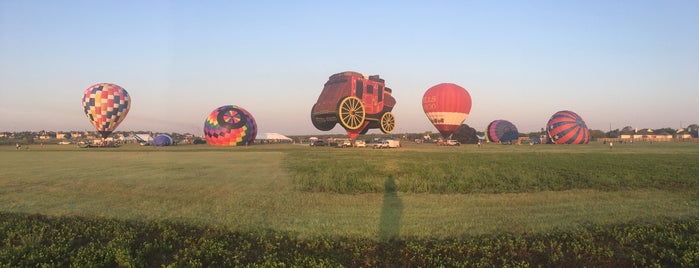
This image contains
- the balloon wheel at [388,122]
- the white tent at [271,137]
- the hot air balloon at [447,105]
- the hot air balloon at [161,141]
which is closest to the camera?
the hot air balloon at [447,105]

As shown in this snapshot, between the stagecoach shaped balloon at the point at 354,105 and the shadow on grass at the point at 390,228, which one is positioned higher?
the stagecoach shaped balloon at the point at 354,105

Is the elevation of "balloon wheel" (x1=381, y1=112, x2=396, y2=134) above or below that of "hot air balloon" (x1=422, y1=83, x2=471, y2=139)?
below

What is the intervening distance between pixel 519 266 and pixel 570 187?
388 inches

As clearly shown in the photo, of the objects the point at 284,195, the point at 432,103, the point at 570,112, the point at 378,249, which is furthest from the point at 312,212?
the point at 570,112

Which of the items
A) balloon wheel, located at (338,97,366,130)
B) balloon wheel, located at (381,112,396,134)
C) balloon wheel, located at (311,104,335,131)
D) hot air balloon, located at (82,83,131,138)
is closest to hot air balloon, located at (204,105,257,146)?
balloon wheel, located at (311,104,335,131)

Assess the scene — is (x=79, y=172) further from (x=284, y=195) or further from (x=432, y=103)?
(x=432, y=103)

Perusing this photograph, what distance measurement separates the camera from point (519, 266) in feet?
19.2

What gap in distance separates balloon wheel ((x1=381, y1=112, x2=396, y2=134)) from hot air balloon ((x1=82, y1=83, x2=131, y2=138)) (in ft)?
109

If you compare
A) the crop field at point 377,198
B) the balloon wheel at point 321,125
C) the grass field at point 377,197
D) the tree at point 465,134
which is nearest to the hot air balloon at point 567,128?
the tree at point 465,134

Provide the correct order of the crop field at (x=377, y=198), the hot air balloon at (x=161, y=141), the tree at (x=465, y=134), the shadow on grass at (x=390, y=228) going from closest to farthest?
the shadow on grass at (x=390, y=228)
the crop field at (x=377, y=198)
the hot air balloon at (x=161, y=141)
the tree at (x=465, y=134)

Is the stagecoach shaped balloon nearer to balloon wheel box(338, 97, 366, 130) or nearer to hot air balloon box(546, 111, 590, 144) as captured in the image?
balloon wheel box(338, 97, 366, 130)

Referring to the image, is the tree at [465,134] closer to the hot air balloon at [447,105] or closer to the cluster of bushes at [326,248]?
the hot air balloon at [447,105]

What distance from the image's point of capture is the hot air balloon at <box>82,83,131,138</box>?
4788 centimetres

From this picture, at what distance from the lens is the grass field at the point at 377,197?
341 inches
